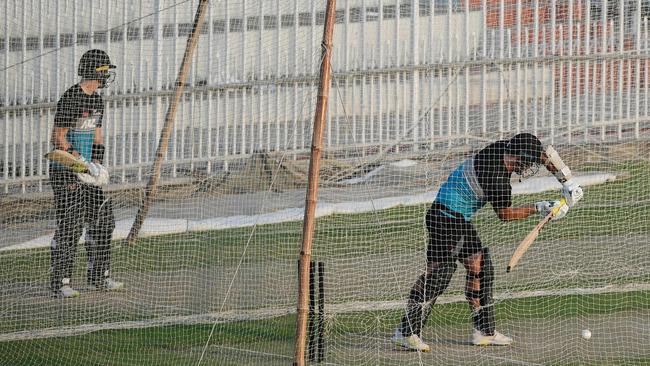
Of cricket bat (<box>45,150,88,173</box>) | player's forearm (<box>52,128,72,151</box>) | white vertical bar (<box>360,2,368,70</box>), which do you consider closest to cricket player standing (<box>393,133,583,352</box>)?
cricket bat (<box>45,150,88,173</box>)

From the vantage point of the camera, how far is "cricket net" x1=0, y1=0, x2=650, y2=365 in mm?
10859

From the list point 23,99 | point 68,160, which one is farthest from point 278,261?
point 23,99

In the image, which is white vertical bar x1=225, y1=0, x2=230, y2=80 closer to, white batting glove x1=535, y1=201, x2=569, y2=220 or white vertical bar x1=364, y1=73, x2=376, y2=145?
white vertical bar x1=364, y1=73, x2=376, y2=145

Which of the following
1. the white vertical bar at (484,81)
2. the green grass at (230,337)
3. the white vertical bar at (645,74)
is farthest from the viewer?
the white vertical bar at (484,81)

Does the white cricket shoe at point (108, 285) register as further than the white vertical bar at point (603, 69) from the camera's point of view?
No

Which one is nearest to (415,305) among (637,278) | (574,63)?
(637,278)

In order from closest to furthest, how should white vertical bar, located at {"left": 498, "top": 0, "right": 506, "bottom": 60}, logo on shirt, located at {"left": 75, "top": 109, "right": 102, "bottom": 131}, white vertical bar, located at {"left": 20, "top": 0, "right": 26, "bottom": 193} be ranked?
logo on shirt, located at {"left": 75, "top": 109, "right": 102, "bottom": 131}, white vertical bar, located at {"left": 20, "top": 0, "right": 26, "bottom": 193}, white vertical bar, located at {"left": 498, "top": 0, "right": 506, "bottom": 60}

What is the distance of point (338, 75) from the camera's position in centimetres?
1291

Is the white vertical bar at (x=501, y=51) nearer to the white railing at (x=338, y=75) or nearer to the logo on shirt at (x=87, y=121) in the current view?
the white railing at (x=338, y=75)

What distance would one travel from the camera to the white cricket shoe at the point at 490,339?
29.3 feet

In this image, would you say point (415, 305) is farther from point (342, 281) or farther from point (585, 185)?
point (585, 185)

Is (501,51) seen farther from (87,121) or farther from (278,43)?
(87,121)

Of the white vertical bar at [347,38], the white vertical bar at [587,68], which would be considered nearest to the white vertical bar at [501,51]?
the white vertical bar at [587,68]

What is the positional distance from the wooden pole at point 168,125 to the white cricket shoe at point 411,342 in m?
4.01
